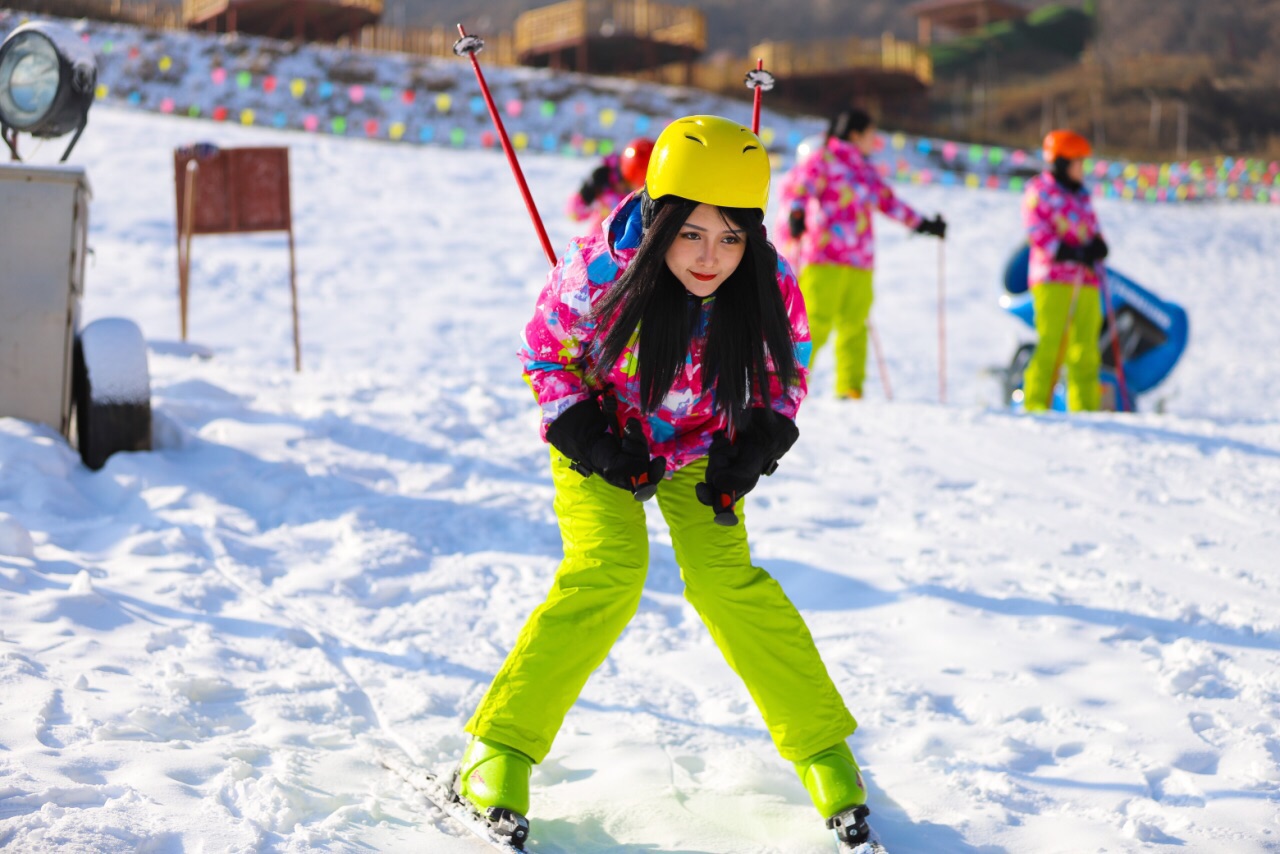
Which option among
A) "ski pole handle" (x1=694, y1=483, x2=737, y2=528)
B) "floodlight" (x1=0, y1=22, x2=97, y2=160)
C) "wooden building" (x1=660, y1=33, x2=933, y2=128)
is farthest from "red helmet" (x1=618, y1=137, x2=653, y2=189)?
"wooden building" (x1=660, y1=33, x2=933, y2=128)

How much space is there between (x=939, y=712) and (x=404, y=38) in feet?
83.3

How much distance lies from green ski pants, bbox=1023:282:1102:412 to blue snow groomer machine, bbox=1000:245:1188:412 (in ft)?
4.15

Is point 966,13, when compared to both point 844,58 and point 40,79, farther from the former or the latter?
point 40,79

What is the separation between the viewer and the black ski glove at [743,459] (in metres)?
2.25

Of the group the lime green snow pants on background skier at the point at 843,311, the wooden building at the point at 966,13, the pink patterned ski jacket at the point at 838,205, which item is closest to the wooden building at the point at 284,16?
the wooden building at the point at 966,13

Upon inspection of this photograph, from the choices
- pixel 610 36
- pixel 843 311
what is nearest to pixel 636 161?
pixel 843 311

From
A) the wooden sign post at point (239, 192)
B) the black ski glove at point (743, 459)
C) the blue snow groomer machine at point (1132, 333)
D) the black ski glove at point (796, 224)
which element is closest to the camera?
the black ski glove at point (743, 459)

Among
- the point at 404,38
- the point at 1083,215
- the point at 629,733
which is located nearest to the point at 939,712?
the point at 629,733

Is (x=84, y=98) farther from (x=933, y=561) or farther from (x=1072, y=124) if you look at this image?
(x=1072, y=124)

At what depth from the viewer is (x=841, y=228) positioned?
651cm

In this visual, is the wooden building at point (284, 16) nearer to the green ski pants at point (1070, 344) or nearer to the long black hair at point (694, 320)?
the green ski pants at point (1070, 344)

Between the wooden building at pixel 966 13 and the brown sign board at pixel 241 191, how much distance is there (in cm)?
3488

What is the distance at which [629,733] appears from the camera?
285 centimetres

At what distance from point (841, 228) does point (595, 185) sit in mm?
1474
